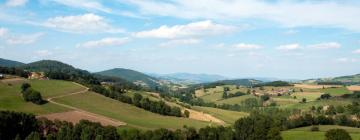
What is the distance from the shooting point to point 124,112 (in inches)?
5428

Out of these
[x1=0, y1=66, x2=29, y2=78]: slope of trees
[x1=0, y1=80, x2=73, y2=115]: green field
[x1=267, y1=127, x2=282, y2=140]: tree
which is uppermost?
[x1=0, y1=66, x2=29, y2=78]: slope of trees

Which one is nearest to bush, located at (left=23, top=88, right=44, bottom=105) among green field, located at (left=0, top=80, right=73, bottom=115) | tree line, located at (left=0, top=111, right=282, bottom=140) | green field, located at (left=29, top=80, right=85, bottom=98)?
green field, located at (left=0, top=80, right=73, bottom=115)

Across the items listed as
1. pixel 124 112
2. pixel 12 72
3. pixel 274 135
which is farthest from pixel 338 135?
pixel 12 72

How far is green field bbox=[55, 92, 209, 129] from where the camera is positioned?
419 ft

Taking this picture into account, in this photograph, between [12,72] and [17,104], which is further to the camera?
[12,72]

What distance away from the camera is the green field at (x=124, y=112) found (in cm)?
12756

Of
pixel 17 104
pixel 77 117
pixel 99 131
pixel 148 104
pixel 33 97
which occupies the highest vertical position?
pixel 33 97

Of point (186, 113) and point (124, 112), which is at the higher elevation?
point (124, 112)

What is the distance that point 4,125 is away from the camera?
9212cm

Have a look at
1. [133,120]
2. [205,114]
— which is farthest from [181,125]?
[205,114]

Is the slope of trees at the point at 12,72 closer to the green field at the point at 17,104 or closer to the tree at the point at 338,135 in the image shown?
the green field at the point at 17,104

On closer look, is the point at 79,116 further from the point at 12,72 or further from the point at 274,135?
the point at 12,72

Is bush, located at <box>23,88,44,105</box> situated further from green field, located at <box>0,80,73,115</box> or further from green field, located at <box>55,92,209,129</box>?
green field, located at <box>55,92,209,129</box>

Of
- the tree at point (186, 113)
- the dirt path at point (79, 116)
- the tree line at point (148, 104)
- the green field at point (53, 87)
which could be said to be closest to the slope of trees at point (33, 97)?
the dirt path at point (79, 116)
